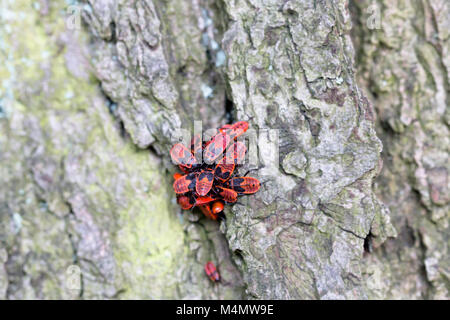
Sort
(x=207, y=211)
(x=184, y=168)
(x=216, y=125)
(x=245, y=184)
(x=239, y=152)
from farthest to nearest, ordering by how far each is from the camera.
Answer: (x=216, y=125)
(x=207, y=211)
(x=184, y=168)
(x=239, y=152)
(x=245, y=184)

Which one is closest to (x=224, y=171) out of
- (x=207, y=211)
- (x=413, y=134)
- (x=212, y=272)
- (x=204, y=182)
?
(x=204, y=182)

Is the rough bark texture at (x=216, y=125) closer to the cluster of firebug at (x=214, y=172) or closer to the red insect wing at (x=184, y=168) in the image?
A: the cluster of firebug at (x=214, y=172)

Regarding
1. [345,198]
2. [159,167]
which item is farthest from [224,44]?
[345,198]

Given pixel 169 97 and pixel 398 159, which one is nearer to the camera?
pixel 169 97

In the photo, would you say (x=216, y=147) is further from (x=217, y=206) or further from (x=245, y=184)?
(x=217, y=206)

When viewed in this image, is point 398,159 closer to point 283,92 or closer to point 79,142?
point 283,92

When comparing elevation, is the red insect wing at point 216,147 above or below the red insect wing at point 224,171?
above

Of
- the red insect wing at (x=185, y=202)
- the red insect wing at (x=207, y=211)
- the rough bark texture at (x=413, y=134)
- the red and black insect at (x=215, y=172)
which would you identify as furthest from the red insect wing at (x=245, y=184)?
the rough bark texture at (x=413, y=134)
